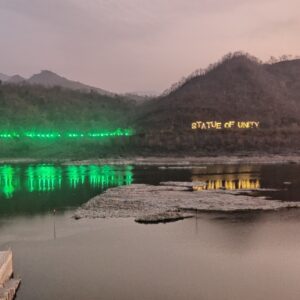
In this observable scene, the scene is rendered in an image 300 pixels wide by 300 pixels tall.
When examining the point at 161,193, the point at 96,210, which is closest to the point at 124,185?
the point at 161,193

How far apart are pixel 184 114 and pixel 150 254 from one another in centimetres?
11065

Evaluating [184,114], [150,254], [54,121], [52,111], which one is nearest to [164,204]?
[150,254]

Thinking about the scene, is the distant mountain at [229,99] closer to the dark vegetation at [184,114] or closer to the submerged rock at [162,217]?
the dark vegetation at [184,114]

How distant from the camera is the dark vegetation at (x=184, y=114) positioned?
110 meters

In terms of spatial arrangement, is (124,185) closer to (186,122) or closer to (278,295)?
(278,295)

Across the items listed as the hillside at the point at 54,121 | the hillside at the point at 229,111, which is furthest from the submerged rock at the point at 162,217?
the hillside at the point at 229,111

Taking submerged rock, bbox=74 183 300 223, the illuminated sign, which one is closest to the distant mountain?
the illuminated sign

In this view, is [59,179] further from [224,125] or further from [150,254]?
[224,125]

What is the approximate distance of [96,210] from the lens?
39.7m

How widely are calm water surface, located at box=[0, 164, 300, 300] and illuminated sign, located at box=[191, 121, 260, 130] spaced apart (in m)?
77.7

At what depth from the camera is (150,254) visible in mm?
27406

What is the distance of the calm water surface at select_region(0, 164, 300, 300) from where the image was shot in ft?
71.8

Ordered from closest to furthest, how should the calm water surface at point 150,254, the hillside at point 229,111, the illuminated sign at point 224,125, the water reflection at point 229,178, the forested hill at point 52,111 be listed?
the calm water surface at point 150,254 < the water reflection at point 229,178 < the hillside at point 229,111 < the illuminated sign at point 224,125 < the forested hill at point 52,111

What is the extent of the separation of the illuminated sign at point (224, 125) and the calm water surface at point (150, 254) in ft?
255
